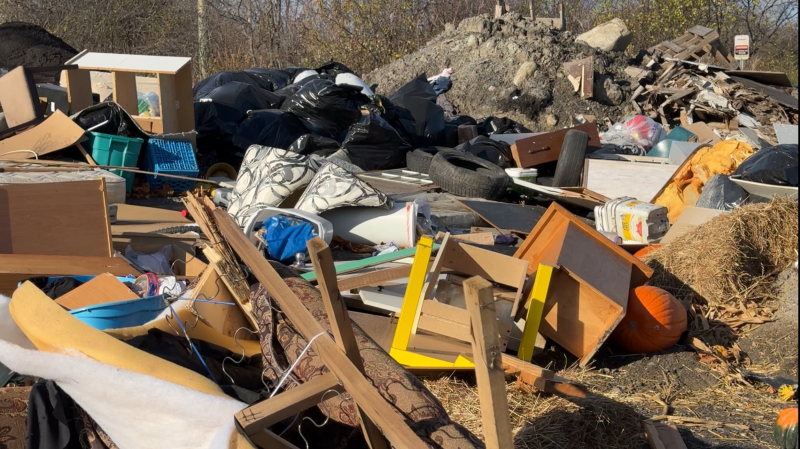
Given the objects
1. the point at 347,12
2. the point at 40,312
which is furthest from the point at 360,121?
the point at 347,12

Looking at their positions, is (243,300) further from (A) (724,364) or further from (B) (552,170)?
(B) (552,170)

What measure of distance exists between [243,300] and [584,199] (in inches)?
177

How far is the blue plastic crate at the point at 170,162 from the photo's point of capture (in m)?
7.25

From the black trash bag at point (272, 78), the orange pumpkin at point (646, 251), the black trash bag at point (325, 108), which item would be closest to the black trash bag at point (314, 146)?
the black trash bag at point (325, 108)

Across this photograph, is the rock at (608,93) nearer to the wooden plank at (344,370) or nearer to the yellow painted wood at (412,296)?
the yellow painted wood at (412,296)

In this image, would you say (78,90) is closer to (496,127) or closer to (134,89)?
(134,89)

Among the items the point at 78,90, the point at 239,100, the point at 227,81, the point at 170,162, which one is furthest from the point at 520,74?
the point at 78,90

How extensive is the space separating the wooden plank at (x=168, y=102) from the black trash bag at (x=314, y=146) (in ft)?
4.25

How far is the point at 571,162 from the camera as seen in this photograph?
313 inches

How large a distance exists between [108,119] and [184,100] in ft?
3.25

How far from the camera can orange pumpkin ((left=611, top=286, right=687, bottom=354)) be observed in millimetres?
4297

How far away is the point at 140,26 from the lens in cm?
1673

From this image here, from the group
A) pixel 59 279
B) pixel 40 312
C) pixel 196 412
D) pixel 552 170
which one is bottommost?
pixel 552 170

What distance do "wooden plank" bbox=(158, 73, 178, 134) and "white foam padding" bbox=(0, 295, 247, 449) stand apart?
579cm
